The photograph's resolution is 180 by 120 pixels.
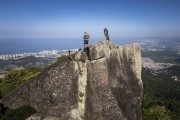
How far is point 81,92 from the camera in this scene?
19.9 m

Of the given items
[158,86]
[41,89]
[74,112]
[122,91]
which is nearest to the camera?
[74,112]

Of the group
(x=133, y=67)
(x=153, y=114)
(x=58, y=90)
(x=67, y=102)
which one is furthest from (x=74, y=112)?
(x=153, y=114)

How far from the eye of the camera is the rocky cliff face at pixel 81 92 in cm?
1900

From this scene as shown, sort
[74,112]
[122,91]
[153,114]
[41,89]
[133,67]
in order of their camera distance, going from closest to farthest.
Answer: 1. [74,112]
2. [41,89]
3. [122,91]
4. [133,67]
5. [153,114]

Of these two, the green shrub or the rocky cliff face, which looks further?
the rocky cliff face

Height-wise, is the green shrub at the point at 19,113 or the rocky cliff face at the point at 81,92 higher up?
the rocky cliff face at the point at 81,92

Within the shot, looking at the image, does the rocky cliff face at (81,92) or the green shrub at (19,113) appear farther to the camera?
the rocky cliff face at (81,92)

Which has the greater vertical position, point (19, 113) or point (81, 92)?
point (81, 92)

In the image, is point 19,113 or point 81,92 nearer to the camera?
point 19,113

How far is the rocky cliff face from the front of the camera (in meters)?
19.0

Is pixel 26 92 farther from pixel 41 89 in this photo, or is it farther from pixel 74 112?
pixel 74 112

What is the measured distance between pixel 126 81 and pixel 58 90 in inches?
297

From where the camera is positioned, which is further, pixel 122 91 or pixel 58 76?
pixel 122 91

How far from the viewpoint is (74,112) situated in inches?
725
